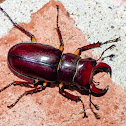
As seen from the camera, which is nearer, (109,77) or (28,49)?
(28,49)

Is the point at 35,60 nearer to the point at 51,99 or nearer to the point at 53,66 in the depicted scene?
the point at 53,66

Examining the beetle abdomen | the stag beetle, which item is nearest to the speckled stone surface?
the stag beetle

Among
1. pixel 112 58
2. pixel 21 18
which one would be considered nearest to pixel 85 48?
pixel 112 58

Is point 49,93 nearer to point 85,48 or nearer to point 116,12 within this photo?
point 85,48

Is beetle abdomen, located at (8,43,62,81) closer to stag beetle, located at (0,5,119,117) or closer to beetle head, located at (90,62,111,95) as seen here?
stag beetle, located at (0,5,119,117)

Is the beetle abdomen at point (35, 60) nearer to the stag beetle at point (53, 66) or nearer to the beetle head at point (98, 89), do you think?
the stag beetle at point (53, 66)

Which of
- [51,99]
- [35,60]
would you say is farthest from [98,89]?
[35,60]

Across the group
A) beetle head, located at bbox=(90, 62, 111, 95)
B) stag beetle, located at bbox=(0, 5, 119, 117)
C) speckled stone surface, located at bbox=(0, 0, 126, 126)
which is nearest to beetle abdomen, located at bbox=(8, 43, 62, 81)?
stag beetle, located at bbox=(0, 5, 119, 117)
